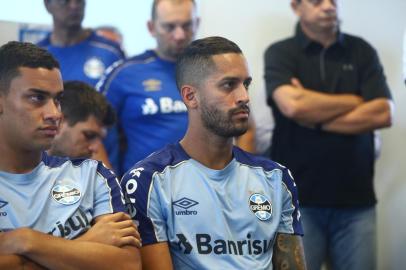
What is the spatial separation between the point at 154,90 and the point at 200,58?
854mm

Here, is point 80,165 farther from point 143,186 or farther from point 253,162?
point 253,162

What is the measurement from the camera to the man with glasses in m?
3.30

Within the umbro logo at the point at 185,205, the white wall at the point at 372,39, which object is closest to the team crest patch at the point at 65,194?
the umbro logo at the point at 185,205

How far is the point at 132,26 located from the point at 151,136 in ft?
2.76

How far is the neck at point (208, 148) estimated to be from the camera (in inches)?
92.8

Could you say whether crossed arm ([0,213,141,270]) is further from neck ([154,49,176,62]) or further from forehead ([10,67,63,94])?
neck ([154,49,176,62])

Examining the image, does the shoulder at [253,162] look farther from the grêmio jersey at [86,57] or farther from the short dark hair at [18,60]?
the grêmio jersey at [86,57]

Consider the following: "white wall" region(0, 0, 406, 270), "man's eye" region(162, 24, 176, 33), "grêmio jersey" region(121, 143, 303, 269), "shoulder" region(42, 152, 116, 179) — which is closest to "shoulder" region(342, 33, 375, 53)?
"white wall" region(0, 0, 406, 270)

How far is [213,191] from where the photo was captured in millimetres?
2268

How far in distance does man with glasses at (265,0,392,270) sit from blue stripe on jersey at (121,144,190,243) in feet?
3.74

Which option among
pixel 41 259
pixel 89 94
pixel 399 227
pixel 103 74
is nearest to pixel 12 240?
pixel 41 259

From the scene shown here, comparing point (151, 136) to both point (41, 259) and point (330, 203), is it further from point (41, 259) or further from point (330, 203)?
point (41, 259)

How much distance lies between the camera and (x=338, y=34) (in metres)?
3.50

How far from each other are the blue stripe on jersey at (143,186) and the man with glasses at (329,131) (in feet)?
3.74
